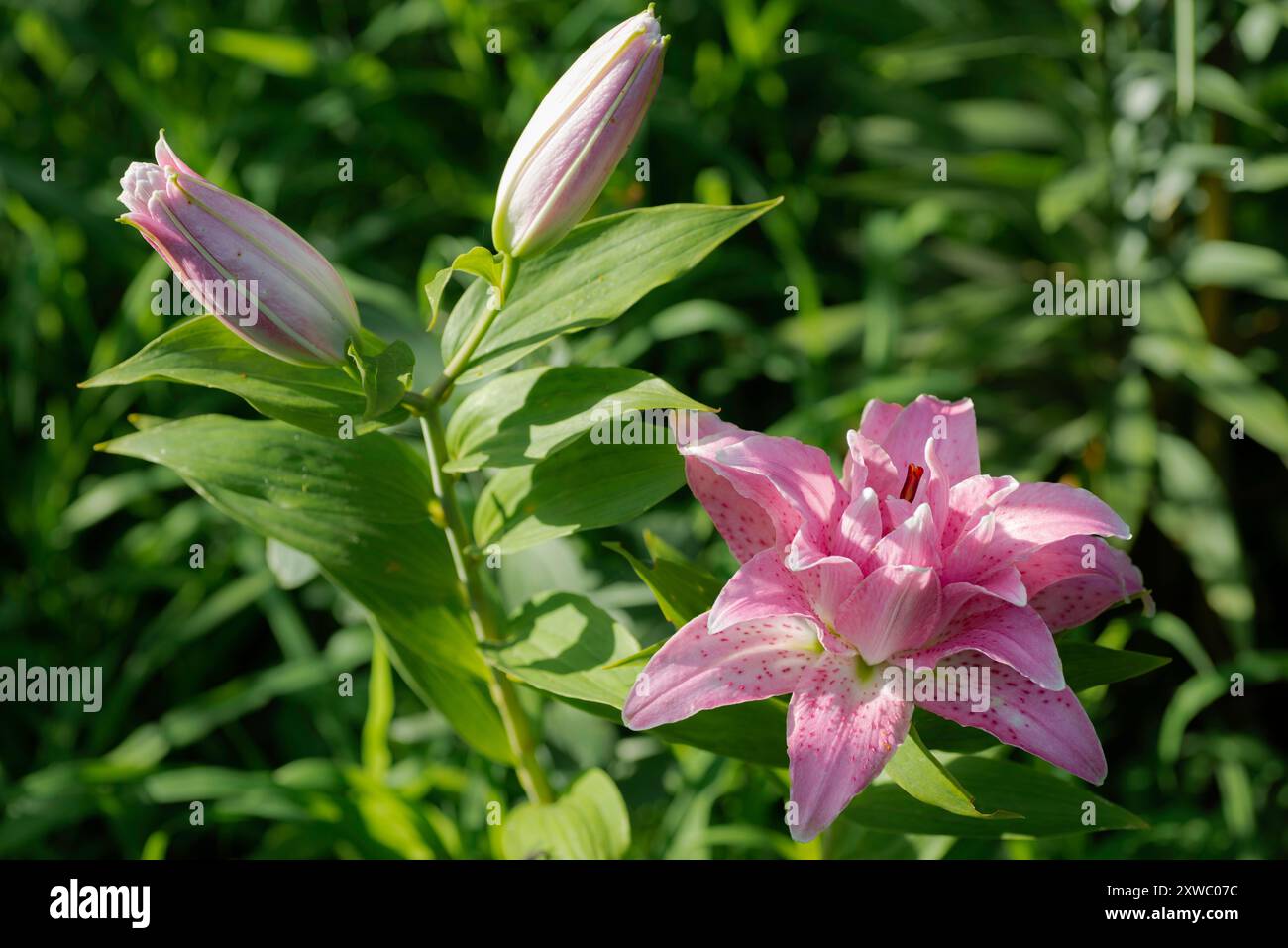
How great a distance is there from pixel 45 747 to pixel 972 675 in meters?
1.09

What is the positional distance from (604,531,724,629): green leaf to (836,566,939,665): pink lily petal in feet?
0.32

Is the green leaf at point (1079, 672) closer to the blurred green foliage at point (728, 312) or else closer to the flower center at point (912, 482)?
the flower center at point (912, 482)

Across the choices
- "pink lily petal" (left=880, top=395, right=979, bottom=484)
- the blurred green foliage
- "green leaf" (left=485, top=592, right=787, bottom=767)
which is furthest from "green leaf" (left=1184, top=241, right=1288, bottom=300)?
"green leaf" (left=485, top=592, right=787, bottom=767)

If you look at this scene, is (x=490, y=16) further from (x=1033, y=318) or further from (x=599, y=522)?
(x=599, y=522)

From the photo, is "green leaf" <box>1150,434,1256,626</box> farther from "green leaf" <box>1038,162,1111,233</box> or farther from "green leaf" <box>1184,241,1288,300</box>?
"green leaf" <box>1038,162,1111,233</box>

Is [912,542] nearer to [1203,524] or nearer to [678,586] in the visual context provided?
[678,586]

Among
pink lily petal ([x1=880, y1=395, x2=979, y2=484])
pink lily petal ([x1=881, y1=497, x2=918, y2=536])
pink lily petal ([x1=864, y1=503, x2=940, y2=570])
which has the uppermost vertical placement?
pink lily petal ([x1=880, y1=395, x2=979, y2=484])

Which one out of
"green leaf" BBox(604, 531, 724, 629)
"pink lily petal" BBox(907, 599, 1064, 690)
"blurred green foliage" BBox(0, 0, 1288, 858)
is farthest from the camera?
"blurred green foliage" BBox(0, 0, 1288, 858)

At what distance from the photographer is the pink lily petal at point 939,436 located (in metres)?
0.60

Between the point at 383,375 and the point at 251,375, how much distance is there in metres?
0.08

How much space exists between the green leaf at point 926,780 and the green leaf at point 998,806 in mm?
78

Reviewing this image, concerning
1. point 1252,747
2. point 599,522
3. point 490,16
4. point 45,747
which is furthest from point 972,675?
point 490,16

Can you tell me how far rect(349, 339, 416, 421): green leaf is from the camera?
55 cm

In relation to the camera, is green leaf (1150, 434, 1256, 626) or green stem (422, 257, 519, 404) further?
green leaf (1150, 434, 1256, 626)
